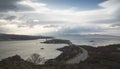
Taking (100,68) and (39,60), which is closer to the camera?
(100,68)

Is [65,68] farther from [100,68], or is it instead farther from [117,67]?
[117,67]

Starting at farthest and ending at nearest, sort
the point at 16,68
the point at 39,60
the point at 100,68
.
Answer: the point at 39,60 < the point at 100,68 < the point at 16,68

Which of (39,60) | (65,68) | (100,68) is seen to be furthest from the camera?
(39,60)

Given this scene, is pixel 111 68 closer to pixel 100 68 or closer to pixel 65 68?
pixel 100 68

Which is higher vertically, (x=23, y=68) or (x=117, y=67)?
Result: (x=23, y=68)

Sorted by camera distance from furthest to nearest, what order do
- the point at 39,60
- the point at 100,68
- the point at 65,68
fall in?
1. the point at 39,60
2. the point at 100,68
3. the point at 65,68

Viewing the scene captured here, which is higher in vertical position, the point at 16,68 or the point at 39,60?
the point at 16,68

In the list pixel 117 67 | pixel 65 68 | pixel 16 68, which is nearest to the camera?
pixel 16 68

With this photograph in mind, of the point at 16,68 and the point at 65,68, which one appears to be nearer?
the point at 16,68

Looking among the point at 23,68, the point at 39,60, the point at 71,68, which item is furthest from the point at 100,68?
the point at 39,60

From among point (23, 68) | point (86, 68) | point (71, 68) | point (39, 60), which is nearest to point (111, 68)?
point (86, 68)
